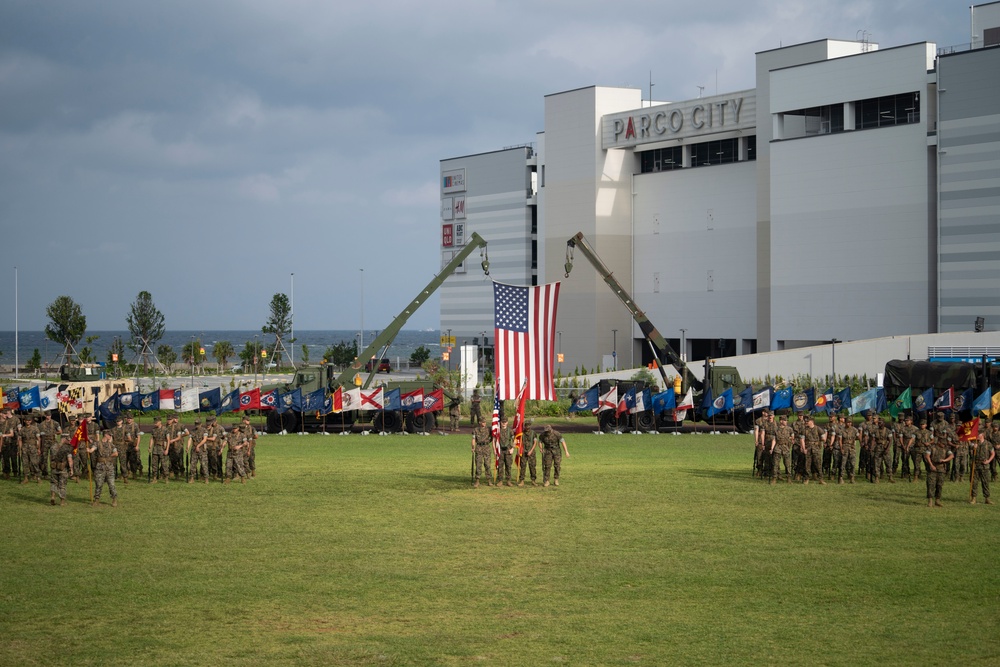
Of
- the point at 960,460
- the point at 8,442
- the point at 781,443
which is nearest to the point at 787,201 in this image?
the point at 960,460

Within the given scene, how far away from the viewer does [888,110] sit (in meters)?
63.9

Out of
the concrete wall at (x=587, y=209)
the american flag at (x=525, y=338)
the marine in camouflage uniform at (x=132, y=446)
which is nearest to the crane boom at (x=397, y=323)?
the marine in camouflage uniform at (x=132, y=446)

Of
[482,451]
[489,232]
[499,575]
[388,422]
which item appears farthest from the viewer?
[489,232]

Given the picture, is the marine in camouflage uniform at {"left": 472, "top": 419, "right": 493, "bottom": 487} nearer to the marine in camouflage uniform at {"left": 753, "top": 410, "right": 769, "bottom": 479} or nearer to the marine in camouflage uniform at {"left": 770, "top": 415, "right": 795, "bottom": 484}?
the marine in camouflage uniform at {"left": 753, "top": 410, "right": 769, "bottom": 479}

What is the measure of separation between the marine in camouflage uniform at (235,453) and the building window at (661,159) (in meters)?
56.1

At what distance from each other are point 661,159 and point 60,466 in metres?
62.0

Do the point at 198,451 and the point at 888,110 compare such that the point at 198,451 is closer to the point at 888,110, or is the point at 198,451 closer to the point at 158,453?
the point at 158,453

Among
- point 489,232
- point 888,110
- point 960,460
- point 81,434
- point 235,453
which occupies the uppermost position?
point 888,110

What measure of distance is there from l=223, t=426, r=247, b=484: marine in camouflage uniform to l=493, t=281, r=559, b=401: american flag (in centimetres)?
723

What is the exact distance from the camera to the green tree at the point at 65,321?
91.2 metres

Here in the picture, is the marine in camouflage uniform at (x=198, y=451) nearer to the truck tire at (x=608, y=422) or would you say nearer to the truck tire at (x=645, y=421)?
the truck tire at (x=608, y=422)

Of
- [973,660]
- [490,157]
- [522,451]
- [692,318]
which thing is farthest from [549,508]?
[490,157]

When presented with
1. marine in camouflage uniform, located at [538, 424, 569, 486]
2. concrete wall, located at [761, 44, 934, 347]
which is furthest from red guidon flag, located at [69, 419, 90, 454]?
concrete wall, located at [761, 44, 934, 347]

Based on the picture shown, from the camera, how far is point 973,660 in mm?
13031
